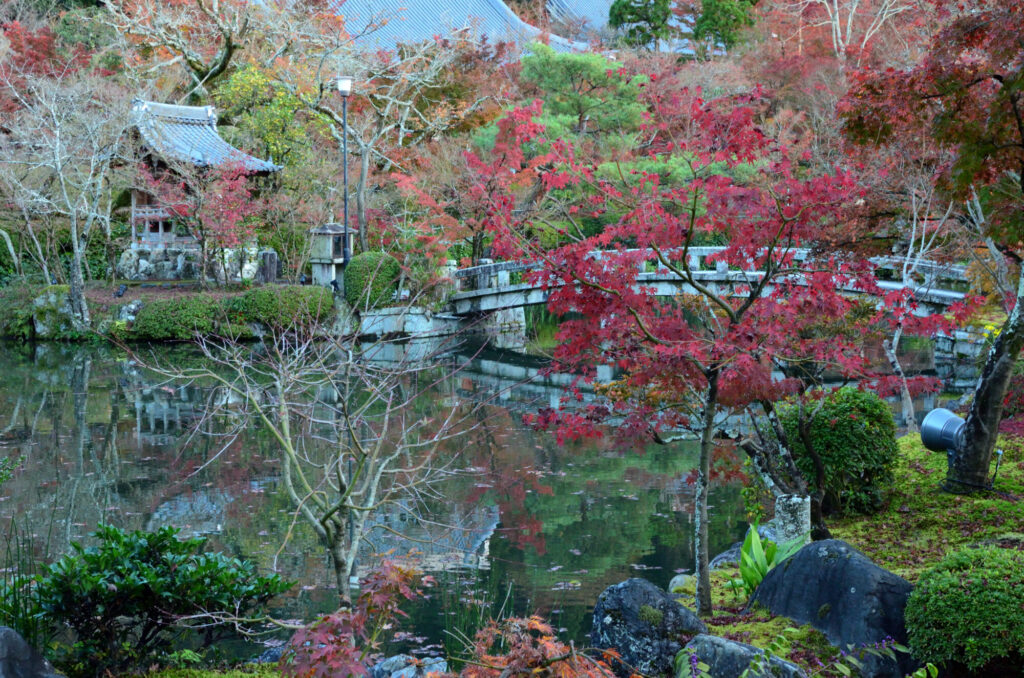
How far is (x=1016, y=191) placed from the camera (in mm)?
7422

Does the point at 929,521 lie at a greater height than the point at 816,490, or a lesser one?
lesser

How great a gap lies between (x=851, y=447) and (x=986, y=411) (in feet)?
3.66

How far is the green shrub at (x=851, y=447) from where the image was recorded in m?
7.13

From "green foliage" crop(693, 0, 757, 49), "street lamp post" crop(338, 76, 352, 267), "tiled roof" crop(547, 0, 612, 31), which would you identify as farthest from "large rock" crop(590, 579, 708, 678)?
"tiled roof" crop(547, 0, 612, 31)

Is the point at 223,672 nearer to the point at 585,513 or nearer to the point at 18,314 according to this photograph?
the point at 585,513

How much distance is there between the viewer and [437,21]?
30.6 m

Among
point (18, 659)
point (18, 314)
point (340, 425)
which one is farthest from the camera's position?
point (18, 314)

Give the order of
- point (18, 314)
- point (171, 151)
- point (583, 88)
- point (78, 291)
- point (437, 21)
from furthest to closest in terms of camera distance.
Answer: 1. point (437, 21)
2. point (583, 88)
3. point (171, 151)
4. point (18, 314)
5. point (78, 291)

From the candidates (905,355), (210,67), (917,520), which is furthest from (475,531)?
(210,67)

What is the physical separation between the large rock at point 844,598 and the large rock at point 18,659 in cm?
369

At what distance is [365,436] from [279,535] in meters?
2.62

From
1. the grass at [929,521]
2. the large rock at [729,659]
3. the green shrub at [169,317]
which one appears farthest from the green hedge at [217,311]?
the large rock at [729,659]

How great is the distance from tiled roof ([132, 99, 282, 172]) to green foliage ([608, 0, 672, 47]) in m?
12.2

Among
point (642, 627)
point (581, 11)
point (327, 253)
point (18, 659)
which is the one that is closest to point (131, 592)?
point (18, 659)
